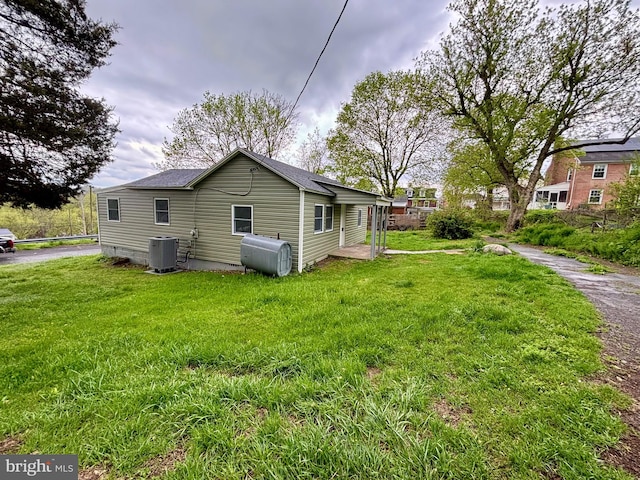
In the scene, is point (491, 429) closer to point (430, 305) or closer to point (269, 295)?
point (430, 305)

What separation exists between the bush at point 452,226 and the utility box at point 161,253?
1451 centimetres

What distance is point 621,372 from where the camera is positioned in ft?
9.06

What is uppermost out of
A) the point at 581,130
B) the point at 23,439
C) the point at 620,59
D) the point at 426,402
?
the point at 620,59

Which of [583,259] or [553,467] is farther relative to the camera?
[583,259]

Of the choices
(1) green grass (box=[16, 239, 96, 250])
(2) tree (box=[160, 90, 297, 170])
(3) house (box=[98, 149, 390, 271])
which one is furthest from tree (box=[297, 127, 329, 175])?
(1) green grass (box=[16, 239, 96, 250])

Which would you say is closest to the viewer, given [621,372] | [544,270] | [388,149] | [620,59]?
[621,372]

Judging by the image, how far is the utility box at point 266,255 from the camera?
7320mm

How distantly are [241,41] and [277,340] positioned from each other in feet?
28.6

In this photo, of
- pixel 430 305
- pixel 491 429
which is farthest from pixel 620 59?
pixel 491 429

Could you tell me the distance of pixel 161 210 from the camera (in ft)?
32.7

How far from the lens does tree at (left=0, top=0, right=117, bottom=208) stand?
490cm

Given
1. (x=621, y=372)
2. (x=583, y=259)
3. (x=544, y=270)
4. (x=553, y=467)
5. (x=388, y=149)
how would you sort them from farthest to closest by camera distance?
(x=388, y=149) < (x=583, y=259) < (x=544, y=270) < (x=621, y=372) < (x=553, y=467)

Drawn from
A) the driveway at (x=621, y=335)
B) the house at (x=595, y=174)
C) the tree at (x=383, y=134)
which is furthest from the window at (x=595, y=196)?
the driveway at (x=621, y=335)

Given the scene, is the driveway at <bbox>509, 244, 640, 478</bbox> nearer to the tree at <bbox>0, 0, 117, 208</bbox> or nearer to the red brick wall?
the tree at <bbox>0, 0, 117, 208</bbox>
